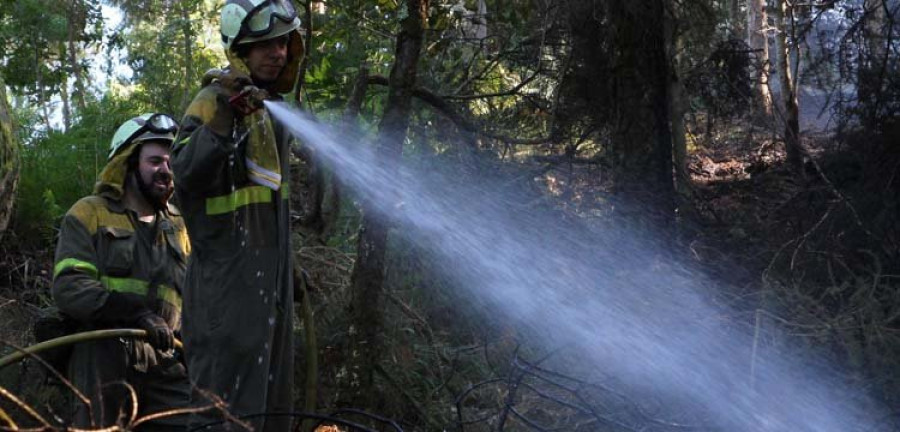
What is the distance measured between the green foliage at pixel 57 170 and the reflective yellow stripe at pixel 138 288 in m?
3.11

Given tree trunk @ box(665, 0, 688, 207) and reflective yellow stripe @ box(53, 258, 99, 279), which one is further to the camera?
tree trunk @ box(665, 0, 688, 207)

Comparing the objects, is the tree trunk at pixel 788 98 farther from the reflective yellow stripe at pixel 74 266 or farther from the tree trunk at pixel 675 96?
the reflective yellow stripe at pixel 74 266

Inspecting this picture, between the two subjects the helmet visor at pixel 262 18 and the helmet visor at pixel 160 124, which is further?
the helmet visor at pixel 160 124

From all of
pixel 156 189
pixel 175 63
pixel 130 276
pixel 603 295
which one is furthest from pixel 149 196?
pixel 175 63

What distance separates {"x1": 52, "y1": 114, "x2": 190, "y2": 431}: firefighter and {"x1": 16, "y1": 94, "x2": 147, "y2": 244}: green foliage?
2904 mm

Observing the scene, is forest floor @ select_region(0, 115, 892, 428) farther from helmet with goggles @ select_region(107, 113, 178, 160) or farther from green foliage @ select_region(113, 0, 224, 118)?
green foliage @ select_region(113, 0, 224, 118)

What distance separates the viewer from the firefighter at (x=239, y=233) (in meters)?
3.60

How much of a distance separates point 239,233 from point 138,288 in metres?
1.03

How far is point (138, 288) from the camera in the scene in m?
4.43

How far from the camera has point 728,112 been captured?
9375 mm

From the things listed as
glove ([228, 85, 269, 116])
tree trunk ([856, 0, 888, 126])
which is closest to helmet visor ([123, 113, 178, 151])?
glove ([228, 85, 269, 116])

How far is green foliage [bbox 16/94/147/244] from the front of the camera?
743 cm

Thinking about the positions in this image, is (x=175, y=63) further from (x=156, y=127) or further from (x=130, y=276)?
(x=130, y=276)

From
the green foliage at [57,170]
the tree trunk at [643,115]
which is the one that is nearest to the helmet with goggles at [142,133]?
the green foliage at [57,170]
